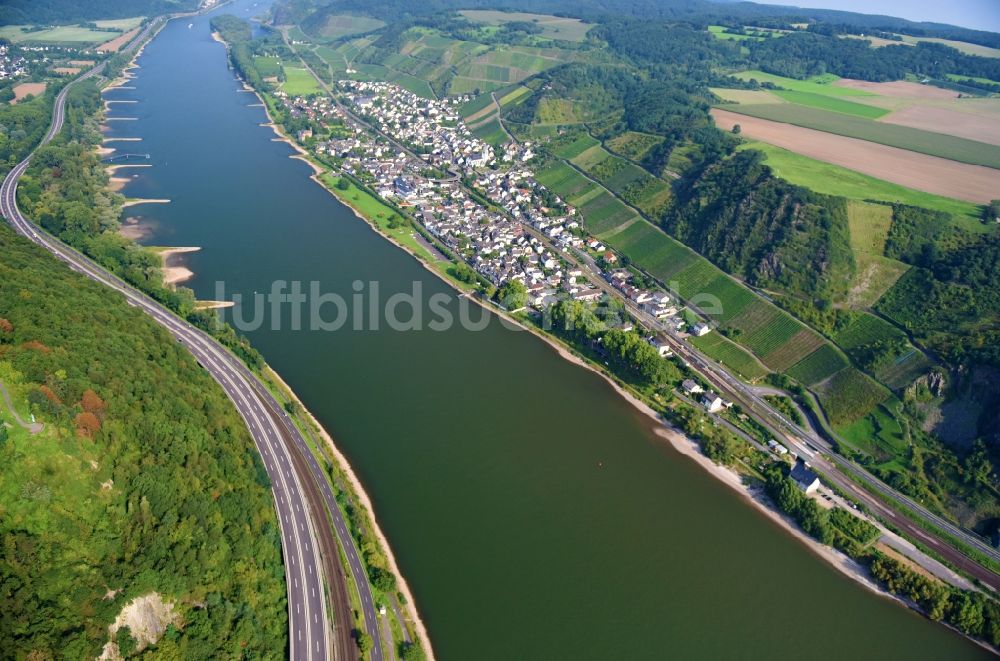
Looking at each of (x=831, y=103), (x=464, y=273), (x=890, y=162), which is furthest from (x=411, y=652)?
(x=831, y=103)

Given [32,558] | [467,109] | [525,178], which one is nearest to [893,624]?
[32,558]

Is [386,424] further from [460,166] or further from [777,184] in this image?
[460,166]

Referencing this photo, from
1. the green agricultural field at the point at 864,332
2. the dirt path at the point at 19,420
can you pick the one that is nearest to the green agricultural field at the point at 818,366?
the green agricultural field at the point at 864,332

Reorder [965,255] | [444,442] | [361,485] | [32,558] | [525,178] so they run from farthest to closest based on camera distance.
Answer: [525,178] → [965,255] → [444,442] → [361,485] → [32,558]

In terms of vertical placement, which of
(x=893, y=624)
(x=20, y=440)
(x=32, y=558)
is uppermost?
(x=20, y=440)

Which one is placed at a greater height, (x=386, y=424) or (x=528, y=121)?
(x=528, y=121)

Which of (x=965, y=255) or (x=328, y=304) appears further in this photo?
(x=328, y=304)

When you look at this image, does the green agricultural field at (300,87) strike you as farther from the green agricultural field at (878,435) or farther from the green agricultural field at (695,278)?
the green agricultural field at (878,435)
